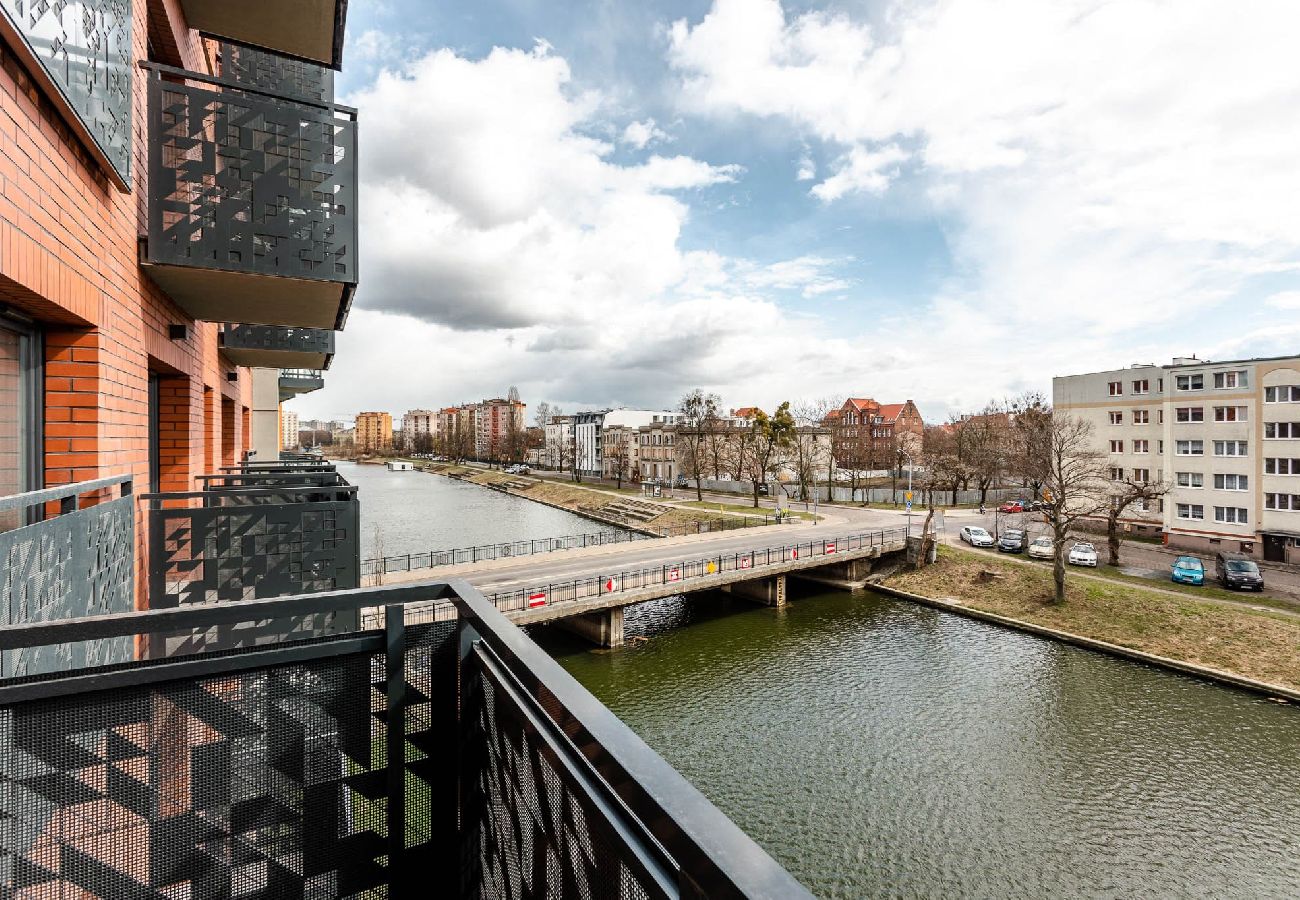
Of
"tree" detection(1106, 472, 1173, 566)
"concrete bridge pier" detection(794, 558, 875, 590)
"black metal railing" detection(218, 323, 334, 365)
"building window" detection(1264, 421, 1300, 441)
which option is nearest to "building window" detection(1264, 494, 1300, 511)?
"building window" detection(1264, 421, 1300, 441)

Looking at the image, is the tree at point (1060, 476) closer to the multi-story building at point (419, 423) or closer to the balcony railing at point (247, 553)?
the balcony railing at point (247, 553)

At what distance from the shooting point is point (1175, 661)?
59.0ft

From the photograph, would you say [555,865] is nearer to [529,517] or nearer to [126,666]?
[126,666]

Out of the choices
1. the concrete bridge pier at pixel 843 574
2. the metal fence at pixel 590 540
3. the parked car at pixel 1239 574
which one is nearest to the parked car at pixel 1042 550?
the parked car at pixel 1239 574

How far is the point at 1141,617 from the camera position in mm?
20266

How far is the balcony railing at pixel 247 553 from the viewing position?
4242mm

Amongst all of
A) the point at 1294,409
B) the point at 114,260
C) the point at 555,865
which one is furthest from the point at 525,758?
the point at 1294,409

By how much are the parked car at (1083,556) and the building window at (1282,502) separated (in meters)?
7.75

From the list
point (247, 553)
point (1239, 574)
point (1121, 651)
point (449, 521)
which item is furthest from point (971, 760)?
point (449, 521)

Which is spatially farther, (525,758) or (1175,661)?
(1175,661)

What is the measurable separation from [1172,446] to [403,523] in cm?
4523

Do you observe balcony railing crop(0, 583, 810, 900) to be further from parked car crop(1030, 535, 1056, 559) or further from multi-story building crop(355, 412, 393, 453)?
multi-story building crop(355, 412, 393, 453)

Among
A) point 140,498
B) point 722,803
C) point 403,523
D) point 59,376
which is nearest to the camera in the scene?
point 59,376

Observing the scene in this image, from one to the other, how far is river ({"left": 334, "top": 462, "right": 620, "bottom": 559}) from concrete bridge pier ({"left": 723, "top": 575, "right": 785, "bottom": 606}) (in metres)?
15.9
